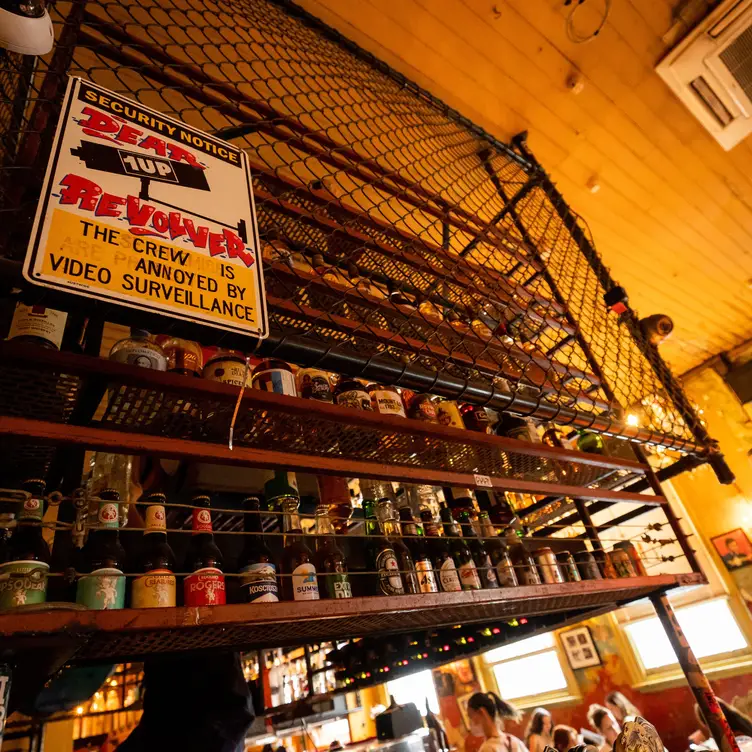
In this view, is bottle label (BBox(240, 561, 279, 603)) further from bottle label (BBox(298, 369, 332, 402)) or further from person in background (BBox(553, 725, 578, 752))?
person in background (BBox(553, 725, 578, 752))

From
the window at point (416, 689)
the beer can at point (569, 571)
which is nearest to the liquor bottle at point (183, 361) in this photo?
the beer can at point (569, 571)

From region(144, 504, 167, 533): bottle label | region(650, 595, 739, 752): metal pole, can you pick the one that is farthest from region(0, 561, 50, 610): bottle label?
region(650, 595, 739, 752): metal pole

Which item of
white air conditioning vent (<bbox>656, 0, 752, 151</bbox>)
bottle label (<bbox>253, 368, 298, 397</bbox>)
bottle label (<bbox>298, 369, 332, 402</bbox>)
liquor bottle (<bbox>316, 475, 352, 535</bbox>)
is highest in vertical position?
white air conditioning vent (<bbox>656, 0, 752, 151</bbox>)

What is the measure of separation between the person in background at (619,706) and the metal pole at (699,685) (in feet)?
15.6

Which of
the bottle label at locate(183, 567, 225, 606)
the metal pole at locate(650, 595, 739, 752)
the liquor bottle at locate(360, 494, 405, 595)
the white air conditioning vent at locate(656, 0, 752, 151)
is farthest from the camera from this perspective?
the white air conditioning vent at locate(656, 0, 752, 151)

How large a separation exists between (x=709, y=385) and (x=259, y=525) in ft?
18.4

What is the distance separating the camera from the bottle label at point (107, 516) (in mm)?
979

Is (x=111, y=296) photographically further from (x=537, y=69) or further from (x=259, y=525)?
(x=537, y=69)

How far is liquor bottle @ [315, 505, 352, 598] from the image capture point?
1.13 m

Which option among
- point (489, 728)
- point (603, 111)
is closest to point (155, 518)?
point (603, 111)

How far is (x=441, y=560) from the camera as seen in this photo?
1573 millimetres

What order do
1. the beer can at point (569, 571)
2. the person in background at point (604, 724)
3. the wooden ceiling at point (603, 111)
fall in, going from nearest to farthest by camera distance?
the beer can at point (569, 571)
the wooden ceiling at point (603, 111)
the person in background at point (604, 724)

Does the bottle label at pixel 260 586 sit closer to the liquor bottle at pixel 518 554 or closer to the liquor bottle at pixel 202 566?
the liquor bottle at pixel 202 566

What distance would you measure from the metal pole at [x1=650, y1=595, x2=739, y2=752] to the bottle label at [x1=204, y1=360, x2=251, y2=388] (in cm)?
153
